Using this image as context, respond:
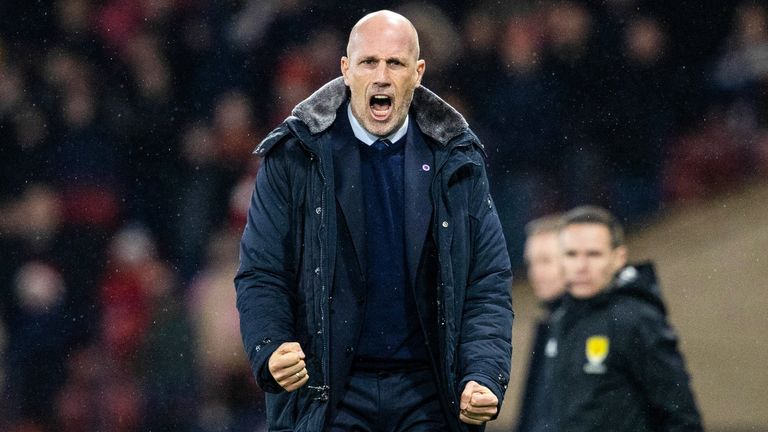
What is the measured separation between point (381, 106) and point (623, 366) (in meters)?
2.21

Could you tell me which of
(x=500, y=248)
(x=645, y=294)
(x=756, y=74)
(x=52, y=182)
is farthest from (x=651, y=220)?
(x=500, y=248)

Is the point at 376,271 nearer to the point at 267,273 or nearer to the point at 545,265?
the point at 267,273

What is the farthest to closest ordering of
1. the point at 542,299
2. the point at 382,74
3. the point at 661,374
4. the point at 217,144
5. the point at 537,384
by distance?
the point at 217,144, the point at 542,299, the point at 537,384, the point at 661,374, the point at 382,74

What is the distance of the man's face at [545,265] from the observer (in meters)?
6.28

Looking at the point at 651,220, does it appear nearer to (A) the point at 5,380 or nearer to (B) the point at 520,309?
(B) the point at 520,309

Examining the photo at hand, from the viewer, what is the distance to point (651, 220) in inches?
279

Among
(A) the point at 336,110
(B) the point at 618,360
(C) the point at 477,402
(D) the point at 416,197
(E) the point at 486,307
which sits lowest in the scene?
(C) the point at 477,402

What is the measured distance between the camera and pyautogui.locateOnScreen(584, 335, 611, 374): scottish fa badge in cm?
524

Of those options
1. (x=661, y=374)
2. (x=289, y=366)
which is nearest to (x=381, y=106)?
(x=289, y=366)

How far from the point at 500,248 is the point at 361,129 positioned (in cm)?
41

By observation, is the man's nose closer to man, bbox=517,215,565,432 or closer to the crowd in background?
man, bbox=517,215,565,432

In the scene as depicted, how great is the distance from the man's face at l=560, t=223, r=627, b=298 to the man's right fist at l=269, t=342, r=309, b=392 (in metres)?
2.59

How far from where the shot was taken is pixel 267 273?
3.20m

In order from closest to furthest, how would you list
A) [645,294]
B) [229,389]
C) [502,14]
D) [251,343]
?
[251,343]
[645,294]
[229,389]
[502,14]
